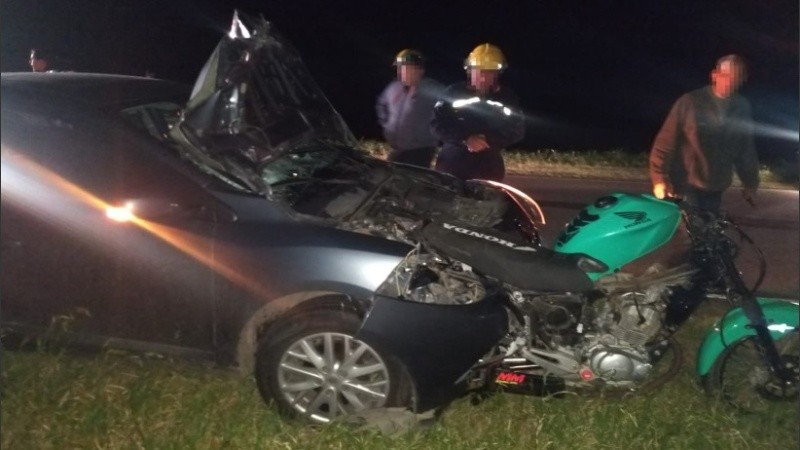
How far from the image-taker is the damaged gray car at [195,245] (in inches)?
165

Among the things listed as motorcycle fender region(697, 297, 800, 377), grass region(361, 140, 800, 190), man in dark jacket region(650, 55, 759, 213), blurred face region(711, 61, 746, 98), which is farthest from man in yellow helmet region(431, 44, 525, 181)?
grass region(361, 140, 800, 190)

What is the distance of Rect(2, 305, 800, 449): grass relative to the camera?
13.4ft

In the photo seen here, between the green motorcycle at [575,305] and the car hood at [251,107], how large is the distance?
103 cm

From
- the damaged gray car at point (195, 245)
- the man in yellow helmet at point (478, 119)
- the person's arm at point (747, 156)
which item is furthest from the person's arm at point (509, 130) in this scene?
the damaged gray car at point (195, 245)

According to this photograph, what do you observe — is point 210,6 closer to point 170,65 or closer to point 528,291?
point 170,65

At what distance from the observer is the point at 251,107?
15.5ft

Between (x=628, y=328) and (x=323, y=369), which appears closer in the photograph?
(x=323, y=369)

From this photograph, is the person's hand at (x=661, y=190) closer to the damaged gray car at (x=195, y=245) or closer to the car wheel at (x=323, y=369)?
the damaged gray car at (x=195, y=245)

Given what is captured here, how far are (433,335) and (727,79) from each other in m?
2.76

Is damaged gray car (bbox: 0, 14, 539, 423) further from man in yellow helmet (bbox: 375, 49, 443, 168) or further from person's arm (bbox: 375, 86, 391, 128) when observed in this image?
person's arm (bbox: 375, 86, 391, 128)

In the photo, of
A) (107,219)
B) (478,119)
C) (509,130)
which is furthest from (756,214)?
(107,219)

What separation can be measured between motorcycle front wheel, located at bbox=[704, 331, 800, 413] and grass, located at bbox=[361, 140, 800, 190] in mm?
7977

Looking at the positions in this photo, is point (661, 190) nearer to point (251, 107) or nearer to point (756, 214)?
point (251, 107)

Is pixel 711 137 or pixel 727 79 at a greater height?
pixel 727 79
